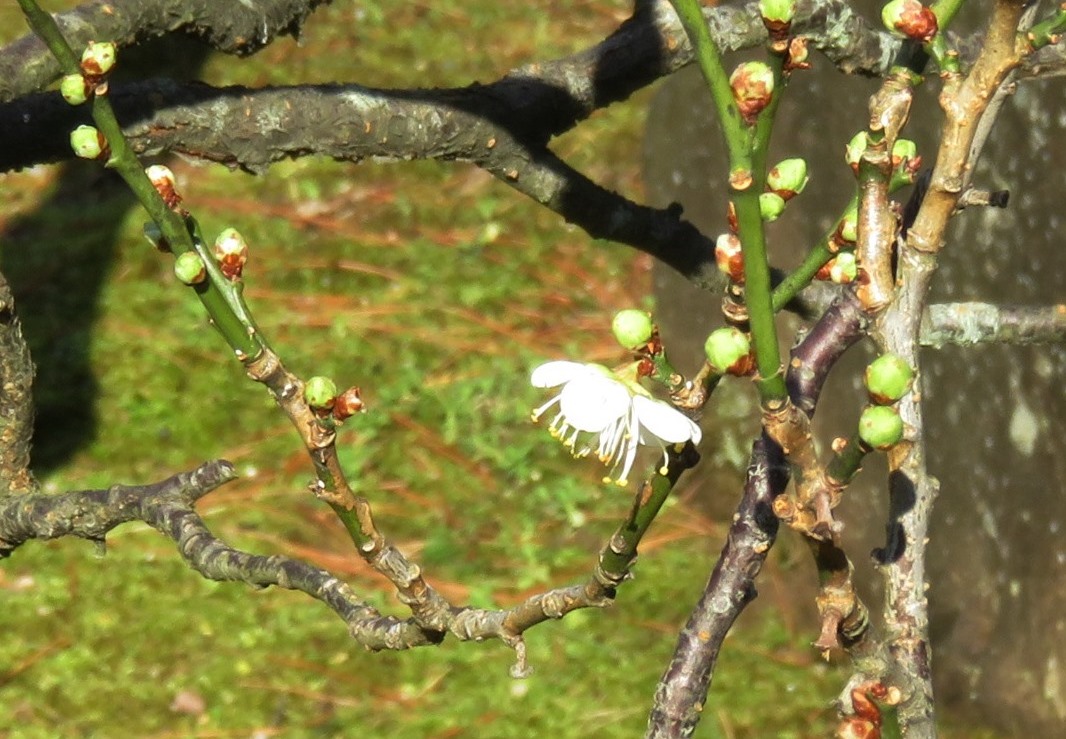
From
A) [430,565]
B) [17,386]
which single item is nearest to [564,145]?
[430,565]

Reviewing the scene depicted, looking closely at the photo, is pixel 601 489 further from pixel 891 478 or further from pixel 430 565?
pixel 891 478

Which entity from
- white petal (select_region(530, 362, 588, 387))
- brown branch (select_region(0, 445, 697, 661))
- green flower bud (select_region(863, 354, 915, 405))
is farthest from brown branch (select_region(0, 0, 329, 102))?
green flower bud (select_region(863, 354, 915, 405))

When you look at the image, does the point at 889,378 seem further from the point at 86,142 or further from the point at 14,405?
the point at 14,405

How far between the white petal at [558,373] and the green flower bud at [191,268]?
0.80ft

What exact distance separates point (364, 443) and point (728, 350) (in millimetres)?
3376

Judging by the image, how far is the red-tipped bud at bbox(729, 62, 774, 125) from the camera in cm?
73

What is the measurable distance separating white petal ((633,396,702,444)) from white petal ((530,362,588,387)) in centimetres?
7

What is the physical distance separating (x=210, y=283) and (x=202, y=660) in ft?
8.63

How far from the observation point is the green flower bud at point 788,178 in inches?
35.1

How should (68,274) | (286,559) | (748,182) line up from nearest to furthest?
(748,182)
(286,559)
(68,274)

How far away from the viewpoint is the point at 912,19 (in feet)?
2.72

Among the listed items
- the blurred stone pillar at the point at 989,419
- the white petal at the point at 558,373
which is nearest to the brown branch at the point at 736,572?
the white petal at the point at 558,373

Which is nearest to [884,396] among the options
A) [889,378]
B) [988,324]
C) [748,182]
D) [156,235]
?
[889,378]

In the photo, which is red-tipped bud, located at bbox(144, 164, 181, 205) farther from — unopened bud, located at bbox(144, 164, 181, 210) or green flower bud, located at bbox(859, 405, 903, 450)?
green flower bud, located at bbox(859, 405, 903, 450)
